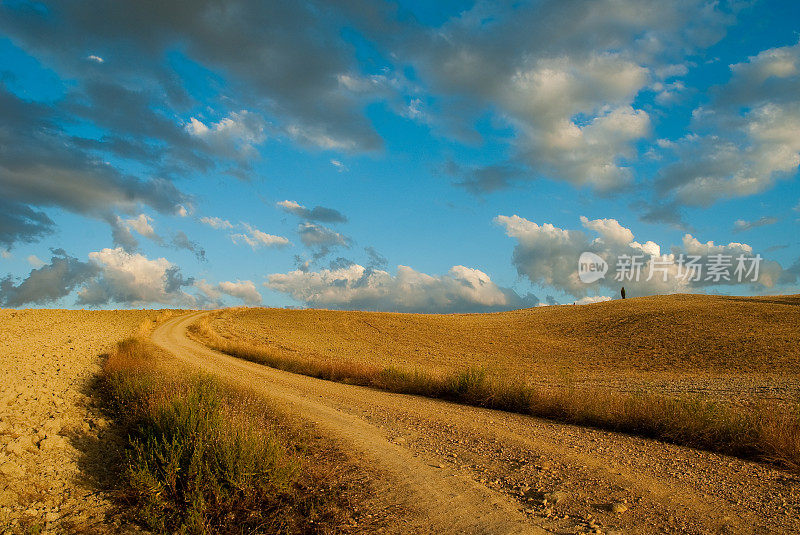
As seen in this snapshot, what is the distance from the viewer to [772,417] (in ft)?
26.6

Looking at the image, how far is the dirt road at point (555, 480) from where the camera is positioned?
527 centimetres

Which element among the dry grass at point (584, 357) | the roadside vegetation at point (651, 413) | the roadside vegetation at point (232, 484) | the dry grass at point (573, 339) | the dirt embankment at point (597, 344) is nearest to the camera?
the roadside vegetation at point (232, 484)

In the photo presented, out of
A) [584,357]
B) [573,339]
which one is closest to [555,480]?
[584,357]

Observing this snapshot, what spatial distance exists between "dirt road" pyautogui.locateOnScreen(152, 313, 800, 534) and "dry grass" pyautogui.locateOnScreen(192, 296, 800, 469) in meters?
0.65

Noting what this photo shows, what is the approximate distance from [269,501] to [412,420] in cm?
505

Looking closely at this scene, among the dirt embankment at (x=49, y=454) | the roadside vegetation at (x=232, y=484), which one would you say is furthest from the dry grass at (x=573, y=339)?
the roadside vegetation at (x=232, y=484)

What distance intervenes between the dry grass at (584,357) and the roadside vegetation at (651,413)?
0.02 metres

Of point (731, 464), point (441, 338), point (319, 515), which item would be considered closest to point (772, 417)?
point (731, 464)

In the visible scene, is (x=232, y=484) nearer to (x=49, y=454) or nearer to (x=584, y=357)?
(x=49, y=454)

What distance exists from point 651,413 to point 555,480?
3.95 meters

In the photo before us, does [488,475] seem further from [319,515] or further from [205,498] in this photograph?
[205,498]

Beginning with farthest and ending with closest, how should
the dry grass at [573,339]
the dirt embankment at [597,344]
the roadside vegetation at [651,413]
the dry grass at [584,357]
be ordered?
the dry grass at [573,339]
the dirt embankment at [597,344]
the dry grass at [584,357]
the roadside vegetation at [651,413]

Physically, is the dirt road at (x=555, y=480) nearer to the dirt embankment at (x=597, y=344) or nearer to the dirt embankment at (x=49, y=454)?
the dirt embankment at (x=49, y=454)

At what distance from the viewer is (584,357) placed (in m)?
35.2
